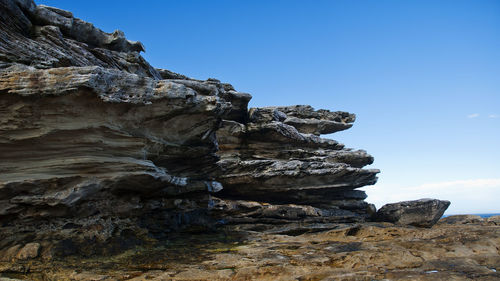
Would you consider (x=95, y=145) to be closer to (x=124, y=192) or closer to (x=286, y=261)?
(x=124, y=192)

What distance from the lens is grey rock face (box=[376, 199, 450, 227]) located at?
32.8m

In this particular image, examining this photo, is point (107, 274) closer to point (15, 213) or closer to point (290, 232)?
point (15, 213)

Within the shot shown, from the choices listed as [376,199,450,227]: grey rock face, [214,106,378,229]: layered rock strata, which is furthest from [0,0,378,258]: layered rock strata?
[376,199,450,227]: grey rock face

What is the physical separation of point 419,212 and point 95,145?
31391 mm

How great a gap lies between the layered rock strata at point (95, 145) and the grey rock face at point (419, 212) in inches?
386

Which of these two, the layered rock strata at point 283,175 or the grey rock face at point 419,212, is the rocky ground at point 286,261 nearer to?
the layered rock strata at point 283,175

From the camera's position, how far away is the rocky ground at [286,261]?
13.3 m

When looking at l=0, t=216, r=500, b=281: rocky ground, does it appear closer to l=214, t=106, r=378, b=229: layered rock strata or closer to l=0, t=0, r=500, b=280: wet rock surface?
l=0, t=0, r=500, b=280: wet rock surface

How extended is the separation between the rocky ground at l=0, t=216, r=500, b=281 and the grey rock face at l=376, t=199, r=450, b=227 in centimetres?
1036

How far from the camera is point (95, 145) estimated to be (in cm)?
1822

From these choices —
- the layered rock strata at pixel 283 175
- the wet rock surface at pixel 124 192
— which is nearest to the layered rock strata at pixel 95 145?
the wet rock surface at pixel 124 192

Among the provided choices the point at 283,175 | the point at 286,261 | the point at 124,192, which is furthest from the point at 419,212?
the point at 124,192

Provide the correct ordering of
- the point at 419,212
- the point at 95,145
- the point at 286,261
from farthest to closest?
the point at 419,212, the point at 95,145, the point at 286,261

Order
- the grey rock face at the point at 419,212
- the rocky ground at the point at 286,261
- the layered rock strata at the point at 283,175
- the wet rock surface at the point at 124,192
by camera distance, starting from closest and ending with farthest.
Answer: the rocky ground at the point at 286,261 → the wet rock surface at the point at 124,192 → the layered rock strata at the point at 283,175 → the grey rock face at the point at 419,212
